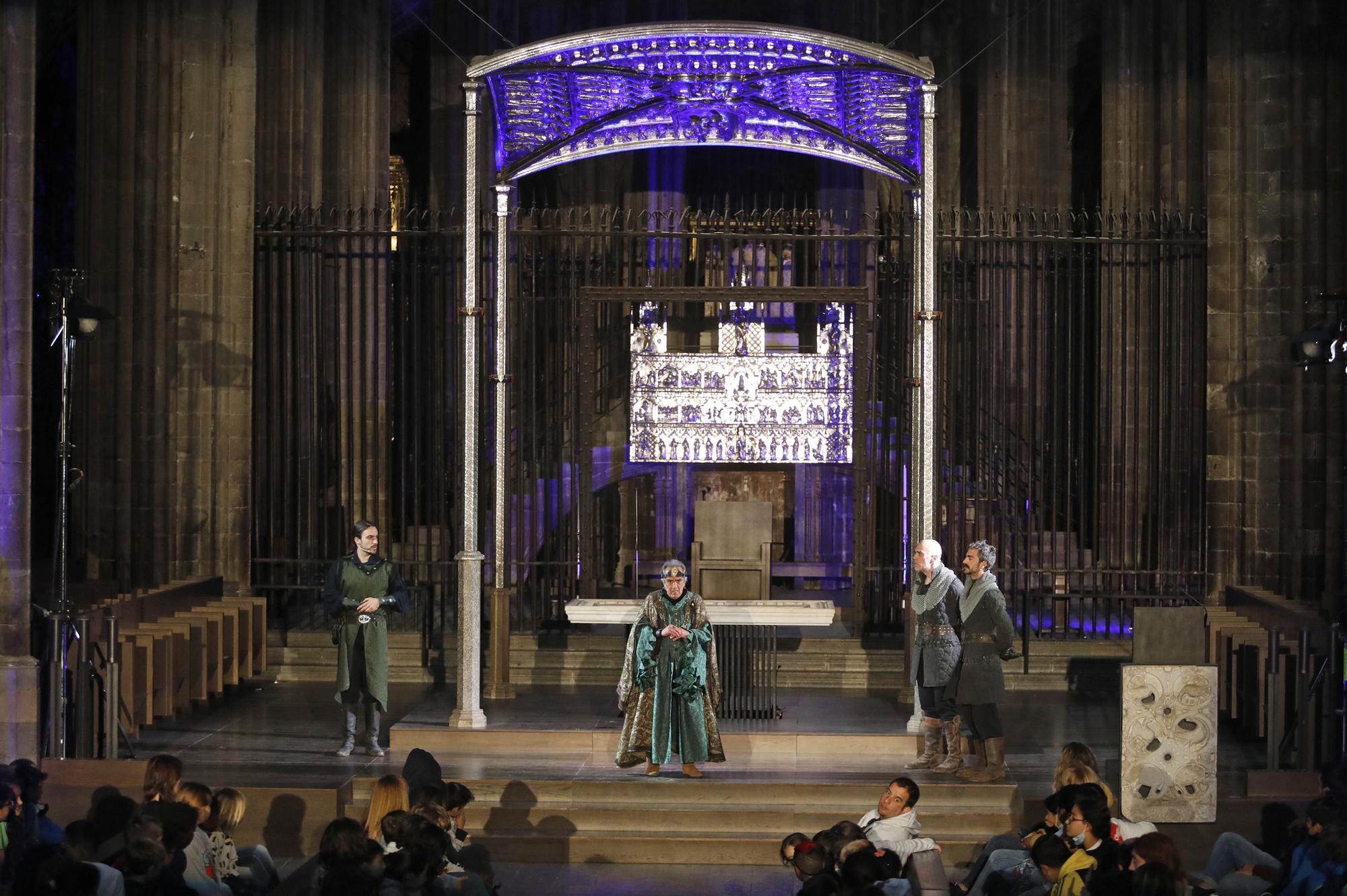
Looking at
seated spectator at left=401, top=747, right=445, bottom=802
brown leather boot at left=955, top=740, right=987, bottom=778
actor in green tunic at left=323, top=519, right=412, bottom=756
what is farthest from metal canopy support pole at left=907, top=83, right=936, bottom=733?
seated spectator at left=401, top=747, right=445, bottom=802

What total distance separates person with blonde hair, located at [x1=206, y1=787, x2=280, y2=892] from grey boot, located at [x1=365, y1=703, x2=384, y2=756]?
10.3 feet

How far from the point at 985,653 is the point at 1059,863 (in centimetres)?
345

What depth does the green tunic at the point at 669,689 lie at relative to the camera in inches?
433

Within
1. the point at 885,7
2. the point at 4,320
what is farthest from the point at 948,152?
the point at 4,320

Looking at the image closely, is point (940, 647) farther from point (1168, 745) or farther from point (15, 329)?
point (15, 329)

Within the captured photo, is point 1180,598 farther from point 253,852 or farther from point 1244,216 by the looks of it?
point 253,852

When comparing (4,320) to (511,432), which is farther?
(511,432)

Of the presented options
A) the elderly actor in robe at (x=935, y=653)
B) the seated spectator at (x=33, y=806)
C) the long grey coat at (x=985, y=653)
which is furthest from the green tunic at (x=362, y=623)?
the long grey coat at (x=985, y=653)

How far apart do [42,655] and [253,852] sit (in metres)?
3.55

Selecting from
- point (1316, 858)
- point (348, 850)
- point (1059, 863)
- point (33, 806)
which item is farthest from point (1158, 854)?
point (33, 806)

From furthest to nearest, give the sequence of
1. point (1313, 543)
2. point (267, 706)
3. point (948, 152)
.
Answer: point (948, 152), point (1313, 543), point (267, 706)

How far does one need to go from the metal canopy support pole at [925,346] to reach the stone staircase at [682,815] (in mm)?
1515

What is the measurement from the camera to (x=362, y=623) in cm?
1173

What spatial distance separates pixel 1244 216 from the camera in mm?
15320
